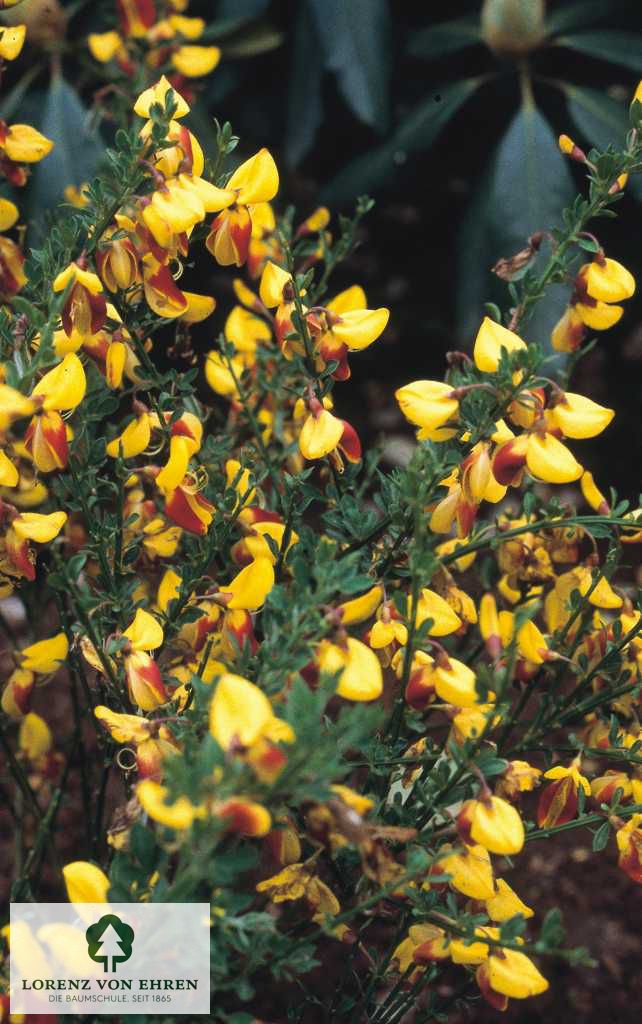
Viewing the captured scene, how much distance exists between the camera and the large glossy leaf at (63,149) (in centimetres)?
138

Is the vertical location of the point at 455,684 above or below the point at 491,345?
below

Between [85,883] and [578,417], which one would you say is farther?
[578,417]

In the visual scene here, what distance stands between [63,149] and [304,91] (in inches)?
14.1

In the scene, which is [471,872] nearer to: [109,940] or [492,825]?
[492,825]

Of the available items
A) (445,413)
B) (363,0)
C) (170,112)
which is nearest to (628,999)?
(445,413)

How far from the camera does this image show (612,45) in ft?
4.75

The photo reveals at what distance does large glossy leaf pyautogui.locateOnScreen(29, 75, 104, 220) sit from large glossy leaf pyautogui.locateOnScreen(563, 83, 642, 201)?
0.61 meters

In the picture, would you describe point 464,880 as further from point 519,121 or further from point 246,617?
point 519,121

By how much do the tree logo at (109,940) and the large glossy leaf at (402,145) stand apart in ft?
3.74

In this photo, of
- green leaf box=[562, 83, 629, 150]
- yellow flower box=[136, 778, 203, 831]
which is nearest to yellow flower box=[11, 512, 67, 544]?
yellow flower box=[136, 778, 203, 831]

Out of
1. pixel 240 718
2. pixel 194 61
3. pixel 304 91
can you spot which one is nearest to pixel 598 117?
pixel 304 91

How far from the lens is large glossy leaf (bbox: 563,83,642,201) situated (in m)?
1.37

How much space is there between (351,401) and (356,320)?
1.39m

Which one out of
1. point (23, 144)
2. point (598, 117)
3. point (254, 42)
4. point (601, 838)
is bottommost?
point (601, 838)
